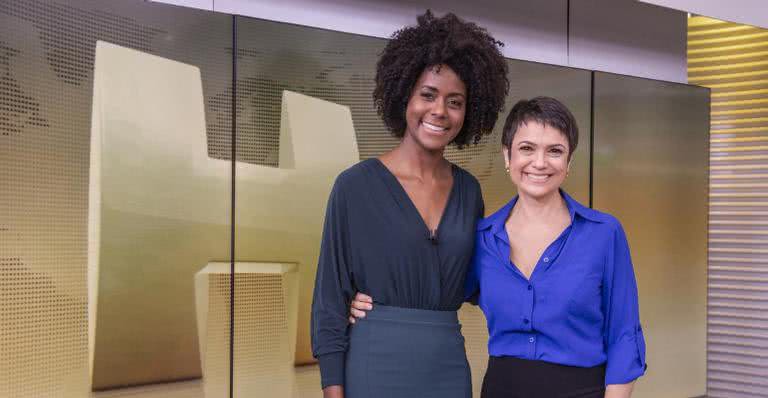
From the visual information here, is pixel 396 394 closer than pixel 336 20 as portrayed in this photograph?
Yes

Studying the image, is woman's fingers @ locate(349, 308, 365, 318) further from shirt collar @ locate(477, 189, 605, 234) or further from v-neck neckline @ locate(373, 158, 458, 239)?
shirt collar @ locate(477, 189, 605, 234)

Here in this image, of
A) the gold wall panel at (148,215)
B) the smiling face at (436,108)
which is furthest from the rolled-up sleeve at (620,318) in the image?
the gold wall panel at (148,215)

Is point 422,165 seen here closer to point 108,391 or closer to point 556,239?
point 556,239

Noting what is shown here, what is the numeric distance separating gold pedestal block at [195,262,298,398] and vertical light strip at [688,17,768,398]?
403 centimetres

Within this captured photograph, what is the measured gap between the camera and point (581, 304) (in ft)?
6.84

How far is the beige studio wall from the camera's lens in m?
2.78

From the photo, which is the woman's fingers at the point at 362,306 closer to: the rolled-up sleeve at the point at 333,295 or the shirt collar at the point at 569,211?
the rolled-up sleeve at the point at 333,295

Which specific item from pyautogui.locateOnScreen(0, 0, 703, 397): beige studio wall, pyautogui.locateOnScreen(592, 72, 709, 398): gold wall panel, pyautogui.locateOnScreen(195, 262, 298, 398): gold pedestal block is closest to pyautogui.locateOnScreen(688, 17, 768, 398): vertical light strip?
pyautogui.locateOnScreen(592, 72, 709, 398): gold wall panel

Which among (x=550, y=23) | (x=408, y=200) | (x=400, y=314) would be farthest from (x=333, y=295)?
(x=550, y=23)

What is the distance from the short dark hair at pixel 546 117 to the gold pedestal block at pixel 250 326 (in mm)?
1555

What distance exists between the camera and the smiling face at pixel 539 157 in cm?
213

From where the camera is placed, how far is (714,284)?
593cm

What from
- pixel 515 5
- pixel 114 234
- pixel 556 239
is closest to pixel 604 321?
pixel 556 239

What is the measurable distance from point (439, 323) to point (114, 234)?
1.50 meters
